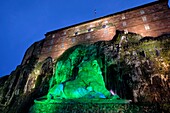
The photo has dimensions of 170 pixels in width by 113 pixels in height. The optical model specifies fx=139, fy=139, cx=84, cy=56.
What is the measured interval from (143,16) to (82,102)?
796 inches

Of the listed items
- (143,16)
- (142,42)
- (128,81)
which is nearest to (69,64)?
(128,81)

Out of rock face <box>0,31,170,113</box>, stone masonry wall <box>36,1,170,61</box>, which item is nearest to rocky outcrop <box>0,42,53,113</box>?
rock face <box>0,31,170,113</box>

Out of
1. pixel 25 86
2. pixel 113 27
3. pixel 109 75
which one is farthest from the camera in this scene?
pixel 113 27

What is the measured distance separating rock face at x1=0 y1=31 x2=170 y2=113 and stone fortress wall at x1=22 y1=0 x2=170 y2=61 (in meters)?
3.24

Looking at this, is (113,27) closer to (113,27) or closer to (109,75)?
(113,27)

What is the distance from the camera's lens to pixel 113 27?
23812 mm

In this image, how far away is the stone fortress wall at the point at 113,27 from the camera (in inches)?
835

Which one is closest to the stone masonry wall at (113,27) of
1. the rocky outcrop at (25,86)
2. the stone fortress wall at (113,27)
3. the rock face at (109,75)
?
the stone fortress wall at (113,27)

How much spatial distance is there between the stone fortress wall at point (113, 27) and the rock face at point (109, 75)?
3236 millimetres

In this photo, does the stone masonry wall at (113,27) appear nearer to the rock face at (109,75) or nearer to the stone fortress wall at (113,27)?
the stone fortress wall at (113,27)

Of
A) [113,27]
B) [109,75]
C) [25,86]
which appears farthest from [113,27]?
[25,86]

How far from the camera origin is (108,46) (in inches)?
767

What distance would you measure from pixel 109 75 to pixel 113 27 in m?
10.2

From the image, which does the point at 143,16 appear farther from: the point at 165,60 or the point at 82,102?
the point at 82,102
